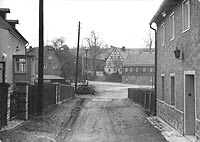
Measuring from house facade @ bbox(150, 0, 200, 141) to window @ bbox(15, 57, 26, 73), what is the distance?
42.0ft

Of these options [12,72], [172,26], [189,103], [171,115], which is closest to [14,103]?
[171,115]

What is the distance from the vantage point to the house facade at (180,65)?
8.98 m

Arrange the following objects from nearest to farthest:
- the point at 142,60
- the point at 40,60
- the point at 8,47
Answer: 1. the point at 40,60
2. the point at 8,47
3. the point at 142,60

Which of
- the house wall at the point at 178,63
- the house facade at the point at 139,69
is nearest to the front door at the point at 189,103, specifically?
the house wall at the point at 178,63

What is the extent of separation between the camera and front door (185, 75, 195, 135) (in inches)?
398

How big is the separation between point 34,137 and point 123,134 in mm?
3170

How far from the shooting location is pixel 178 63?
11.3m

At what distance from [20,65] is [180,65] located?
1679 centimetres

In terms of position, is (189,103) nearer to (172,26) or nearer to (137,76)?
(172,26)

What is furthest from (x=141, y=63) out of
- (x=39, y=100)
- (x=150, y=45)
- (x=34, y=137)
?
(x=34, y=137)

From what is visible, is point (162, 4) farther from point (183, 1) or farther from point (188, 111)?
point (188, 111)

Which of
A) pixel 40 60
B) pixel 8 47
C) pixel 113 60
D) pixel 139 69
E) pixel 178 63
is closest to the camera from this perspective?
pixel 178 63

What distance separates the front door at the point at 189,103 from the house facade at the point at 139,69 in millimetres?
61659

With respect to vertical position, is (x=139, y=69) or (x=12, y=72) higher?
(x=139, y=69)
